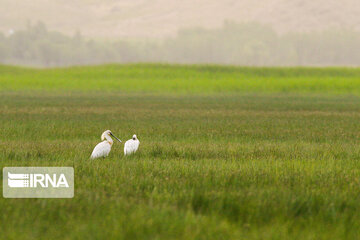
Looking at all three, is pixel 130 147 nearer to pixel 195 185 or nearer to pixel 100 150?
pixel 100 150

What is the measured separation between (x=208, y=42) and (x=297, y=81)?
109565 millimetres

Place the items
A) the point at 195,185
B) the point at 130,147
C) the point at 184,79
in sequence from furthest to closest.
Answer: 1. the point at 184,79
2. the point at 130,147
3. the point at 195,185

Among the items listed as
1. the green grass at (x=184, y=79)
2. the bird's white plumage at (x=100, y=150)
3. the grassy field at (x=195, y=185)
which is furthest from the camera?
the green grass at (x=184, y=79)

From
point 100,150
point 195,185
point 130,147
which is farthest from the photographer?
point 130,147

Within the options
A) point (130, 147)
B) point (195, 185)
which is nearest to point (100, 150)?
point (130, 147)

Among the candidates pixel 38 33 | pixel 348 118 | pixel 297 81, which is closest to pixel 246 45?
pixel 38 33

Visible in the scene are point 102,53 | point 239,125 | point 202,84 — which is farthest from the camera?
point 102,53

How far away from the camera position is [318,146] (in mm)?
16109

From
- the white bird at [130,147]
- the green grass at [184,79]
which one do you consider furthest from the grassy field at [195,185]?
the green grass at [184,79]

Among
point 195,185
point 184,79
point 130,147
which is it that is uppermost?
point 195,185

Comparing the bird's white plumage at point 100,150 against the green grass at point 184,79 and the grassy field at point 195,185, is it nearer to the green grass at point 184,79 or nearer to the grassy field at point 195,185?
the grassy field at point 195,185

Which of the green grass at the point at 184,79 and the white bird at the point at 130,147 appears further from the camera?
the green grass at the point at 184,79

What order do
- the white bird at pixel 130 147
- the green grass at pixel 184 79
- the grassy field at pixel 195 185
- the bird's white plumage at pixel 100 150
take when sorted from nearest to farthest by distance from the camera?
1. the grassy field at pixel 195 185
2. the bird's white plumage at pixel 100 150
3. the white bird at pixel 130 147
4. the green grass at pixel 184 79

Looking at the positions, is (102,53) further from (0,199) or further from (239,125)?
(0,199)
